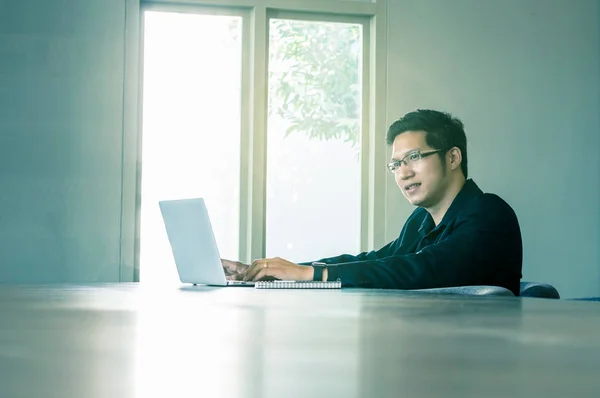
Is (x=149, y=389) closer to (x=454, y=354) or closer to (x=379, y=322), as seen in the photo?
(x=454, y=354)

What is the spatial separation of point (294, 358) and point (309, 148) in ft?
15.3

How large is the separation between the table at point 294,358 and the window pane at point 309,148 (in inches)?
173

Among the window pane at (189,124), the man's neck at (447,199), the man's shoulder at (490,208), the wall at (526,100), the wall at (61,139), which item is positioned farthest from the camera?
the wall at (526,100)

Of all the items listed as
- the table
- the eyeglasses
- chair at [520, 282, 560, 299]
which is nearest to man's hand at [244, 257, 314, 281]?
chair at [520, 282, 560, 299]

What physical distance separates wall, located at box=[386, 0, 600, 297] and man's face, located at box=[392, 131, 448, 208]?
1.86 meters

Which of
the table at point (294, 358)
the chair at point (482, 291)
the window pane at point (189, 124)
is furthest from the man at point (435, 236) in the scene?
the window pane at point (189, 124)

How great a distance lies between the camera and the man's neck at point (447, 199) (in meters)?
2.98

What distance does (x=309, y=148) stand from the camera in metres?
4.96

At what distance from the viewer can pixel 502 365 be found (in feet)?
0.98

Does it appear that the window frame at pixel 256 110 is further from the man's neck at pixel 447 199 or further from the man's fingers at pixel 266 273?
the man's fingers at pixel 266 273

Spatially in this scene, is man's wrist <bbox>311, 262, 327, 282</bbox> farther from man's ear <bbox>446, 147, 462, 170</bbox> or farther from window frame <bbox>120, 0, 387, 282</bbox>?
window frame <bbox>120, 0, 387, 282</bbox>

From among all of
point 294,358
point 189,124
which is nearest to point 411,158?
point 189,124

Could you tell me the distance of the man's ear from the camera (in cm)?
302

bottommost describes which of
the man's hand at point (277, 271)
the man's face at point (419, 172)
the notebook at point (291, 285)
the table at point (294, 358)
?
the notebook at point (291, 285)
